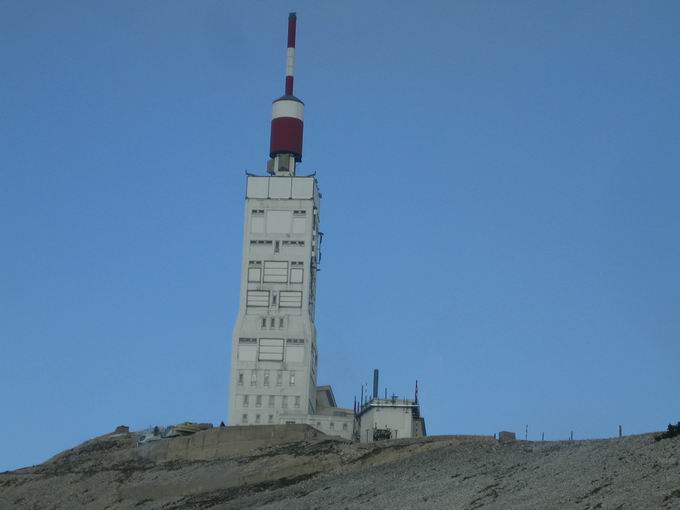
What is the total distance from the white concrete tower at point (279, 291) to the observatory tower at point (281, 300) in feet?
0.24

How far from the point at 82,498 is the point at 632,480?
4268 centimetres

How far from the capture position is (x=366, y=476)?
86500mm

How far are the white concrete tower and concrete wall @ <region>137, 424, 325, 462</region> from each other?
9.92m

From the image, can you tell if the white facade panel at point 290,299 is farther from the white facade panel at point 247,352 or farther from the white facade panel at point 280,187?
the white facade panel at point 280,187

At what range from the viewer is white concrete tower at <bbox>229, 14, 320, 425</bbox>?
118 metres

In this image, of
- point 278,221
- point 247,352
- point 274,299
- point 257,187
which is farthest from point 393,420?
point 257,187

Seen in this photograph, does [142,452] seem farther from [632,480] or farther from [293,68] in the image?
[632,480]

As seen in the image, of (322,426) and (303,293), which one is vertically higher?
(303,293)

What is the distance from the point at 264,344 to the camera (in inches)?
4717

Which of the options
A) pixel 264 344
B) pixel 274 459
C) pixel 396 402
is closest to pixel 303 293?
pixel 264 344

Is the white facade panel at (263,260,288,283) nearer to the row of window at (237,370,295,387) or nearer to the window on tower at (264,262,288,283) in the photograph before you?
the window on tower at (264,262,288,283)

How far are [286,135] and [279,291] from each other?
1335 centimetres

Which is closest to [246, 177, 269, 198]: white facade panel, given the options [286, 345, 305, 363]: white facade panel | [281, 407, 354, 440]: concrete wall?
[286, 345, 305, 363]: white facade panel

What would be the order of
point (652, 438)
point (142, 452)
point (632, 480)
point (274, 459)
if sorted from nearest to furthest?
point (632, 480)
point (652, 438)
point (274, 459)
point (142, 452)
